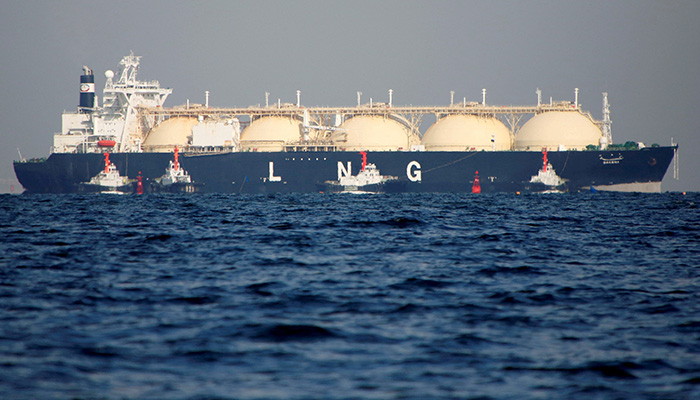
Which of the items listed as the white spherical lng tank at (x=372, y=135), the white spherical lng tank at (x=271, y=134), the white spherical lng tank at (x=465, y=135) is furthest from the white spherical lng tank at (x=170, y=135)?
the white spherical lng tank at (x=465, y=135)

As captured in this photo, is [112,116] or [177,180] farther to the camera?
[112,116]

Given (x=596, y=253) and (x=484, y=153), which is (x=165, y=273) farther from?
(x=484, y=153)

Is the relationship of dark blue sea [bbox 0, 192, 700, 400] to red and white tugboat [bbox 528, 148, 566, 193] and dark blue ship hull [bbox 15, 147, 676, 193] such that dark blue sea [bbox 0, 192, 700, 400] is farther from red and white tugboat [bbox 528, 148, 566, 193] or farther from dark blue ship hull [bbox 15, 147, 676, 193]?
dark blue ship hull [bbox 15, 147, 676, 193]

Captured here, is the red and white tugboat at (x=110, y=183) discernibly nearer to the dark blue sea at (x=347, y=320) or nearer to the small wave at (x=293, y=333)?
the dark blue sea at (x=347, y=320)

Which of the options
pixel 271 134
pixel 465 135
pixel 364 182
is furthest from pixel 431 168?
pixel 271 134

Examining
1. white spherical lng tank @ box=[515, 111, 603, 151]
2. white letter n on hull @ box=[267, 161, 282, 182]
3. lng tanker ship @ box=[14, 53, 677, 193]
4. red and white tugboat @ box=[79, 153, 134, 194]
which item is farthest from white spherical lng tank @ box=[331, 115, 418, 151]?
red and white tugboat @ box=[79, 153, 134, 194]

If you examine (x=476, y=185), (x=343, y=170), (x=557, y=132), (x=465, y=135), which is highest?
(x=557, y=132)

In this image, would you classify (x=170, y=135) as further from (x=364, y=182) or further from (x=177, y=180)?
(x=364, y=182)

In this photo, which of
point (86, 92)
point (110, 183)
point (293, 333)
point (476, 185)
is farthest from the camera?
point (86, 92)
